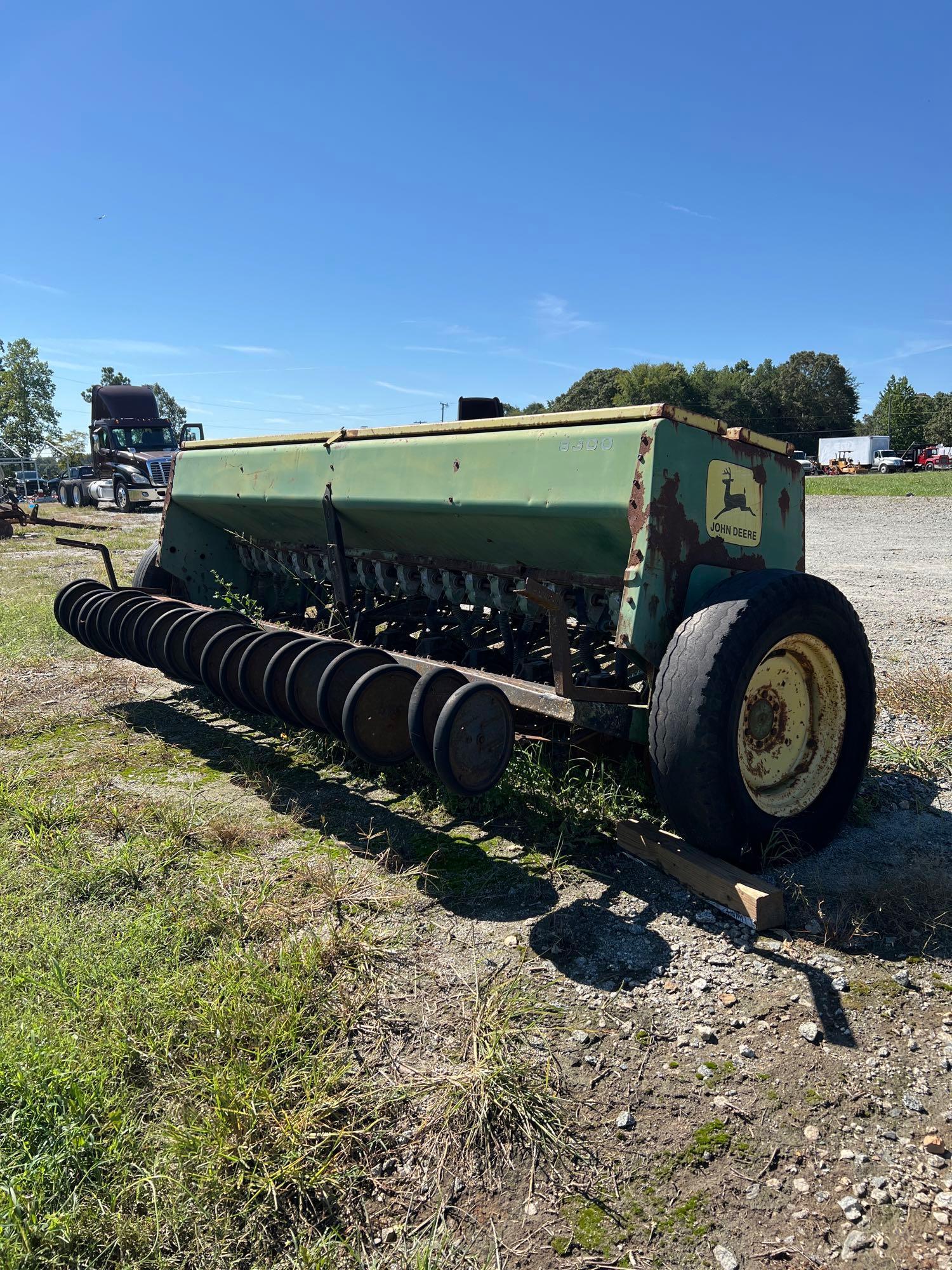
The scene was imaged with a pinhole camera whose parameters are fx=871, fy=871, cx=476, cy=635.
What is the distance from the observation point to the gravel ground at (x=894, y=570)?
6707 millimetres

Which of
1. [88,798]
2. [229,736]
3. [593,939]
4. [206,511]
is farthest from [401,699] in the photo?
[206,511]

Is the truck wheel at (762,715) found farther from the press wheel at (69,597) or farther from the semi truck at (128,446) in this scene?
the semi truck at (128,446)

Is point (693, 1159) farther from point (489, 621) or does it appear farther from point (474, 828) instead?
point (489, 621)

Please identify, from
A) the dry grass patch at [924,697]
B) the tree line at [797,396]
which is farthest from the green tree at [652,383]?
the dry grass patch at [924,697]

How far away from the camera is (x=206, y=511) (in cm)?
584

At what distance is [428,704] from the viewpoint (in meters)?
3.16

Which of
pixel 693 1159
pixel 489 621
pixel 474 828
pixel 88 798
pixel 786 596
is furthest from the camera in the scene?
pixel 489 621

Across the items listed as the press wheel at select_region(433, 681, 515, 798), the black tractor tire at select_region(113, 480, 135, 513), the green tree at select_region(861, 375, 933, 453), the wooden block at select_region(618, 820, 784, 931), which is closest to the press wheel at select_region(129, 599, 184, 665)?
the press wheel at select_region(433, 681, 515, 798)

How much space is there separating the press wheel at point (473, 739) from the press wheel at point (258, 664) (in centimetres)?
112

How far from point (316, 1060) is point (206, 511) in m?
4.34

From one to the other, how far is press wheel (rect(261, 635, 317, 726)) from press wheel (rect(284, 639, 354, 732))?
0.03 meters

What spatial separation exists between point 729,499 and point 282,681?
78.3 inches

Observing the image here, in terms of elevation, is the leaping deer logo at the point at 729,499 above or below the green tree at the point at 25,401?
below

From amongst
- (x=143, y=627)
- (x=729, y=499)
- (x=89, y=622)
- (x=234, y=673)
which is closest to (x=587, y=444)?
(x=729, y=499)
